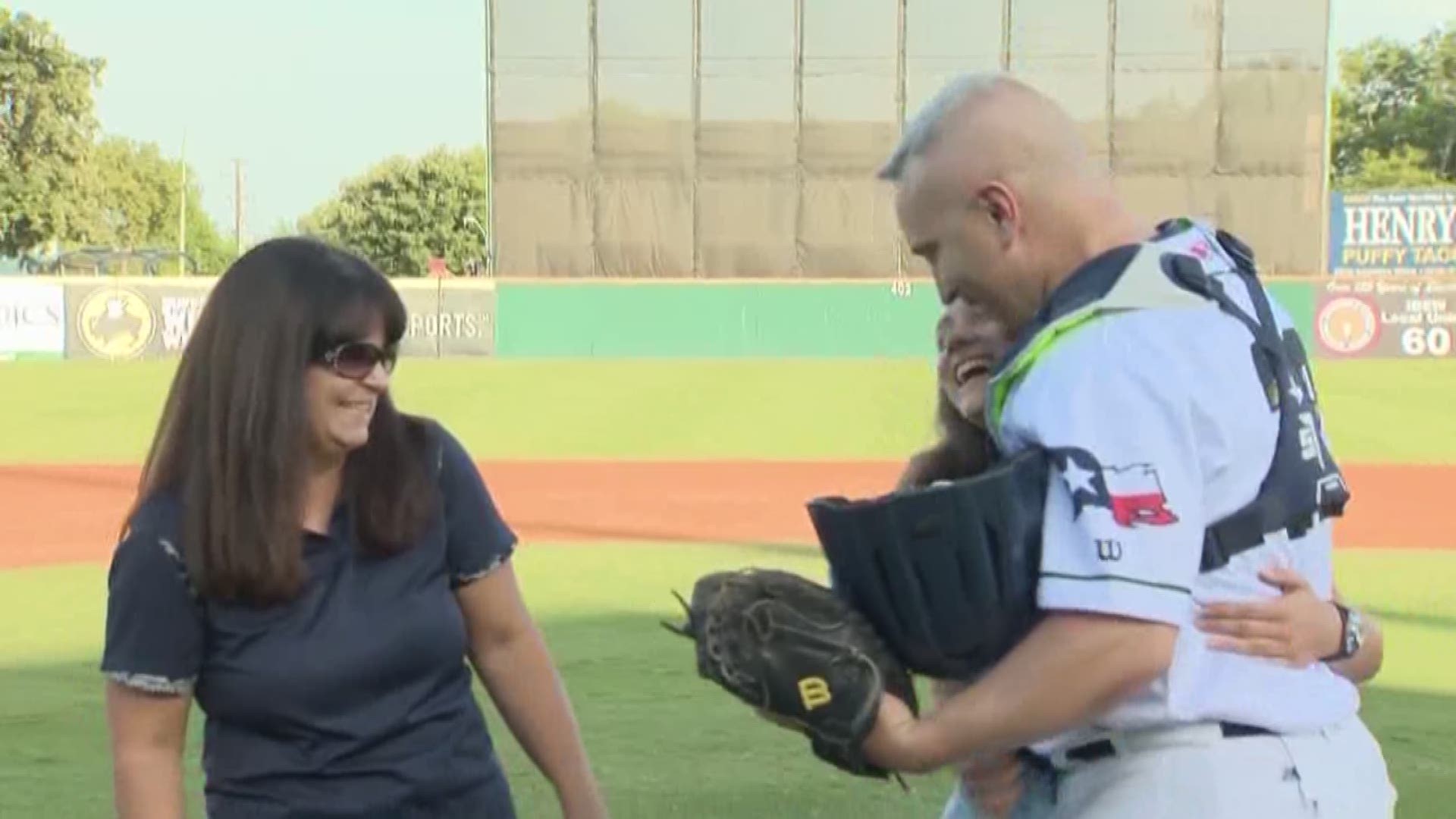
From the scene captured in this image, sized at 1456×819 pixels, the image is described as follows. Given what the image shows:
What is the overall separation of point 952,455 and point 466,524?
106cm

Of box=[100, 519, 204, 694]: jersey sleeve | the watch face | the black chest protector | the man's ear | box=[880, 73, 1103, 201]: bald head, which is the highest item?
box=[880, 73, 1103, 201]: bald head

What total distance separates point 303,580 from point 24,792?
3.77 m

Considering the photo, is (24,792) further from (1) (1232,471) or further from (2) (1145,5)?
(2) (1145,5)

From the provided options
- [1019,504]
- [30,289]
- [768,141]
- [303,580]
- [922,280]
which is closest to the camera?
[1019,504]

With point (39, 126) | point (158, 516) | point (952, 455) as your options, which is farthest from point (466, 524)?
point (39, 126)

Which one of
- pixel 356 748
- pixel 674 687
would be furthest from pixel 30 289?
pixel 356 748

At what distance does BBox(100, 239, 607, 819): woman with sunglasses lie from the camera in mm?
2826

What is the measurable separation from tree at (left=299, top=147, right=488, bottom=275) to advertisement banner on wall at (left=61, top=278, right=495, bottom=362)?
193ft

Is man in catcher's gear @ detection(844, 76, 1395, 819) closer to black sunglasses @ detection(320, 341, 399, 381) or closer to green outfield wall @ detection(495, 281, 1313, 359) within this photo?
black sunglasses @ detection(320, 341, 399, 381)

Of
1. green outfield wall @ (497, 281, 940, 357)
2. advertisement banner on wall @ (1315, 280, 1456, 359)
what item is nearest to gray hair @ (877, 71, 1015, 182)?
green outfield wall @ (497, 281, 940, 357)

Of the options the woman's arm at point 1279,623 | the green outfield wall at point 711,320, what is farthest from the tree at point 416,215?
the woman's arm at point 1279,623

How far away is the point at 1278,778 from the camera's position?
1.97m

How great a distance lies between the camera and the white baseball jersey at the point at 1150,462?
1.80m

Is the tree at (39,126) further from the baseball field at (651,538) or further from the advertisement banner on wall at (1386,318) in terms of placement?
the advertisement banner on wall at (1386,318)
